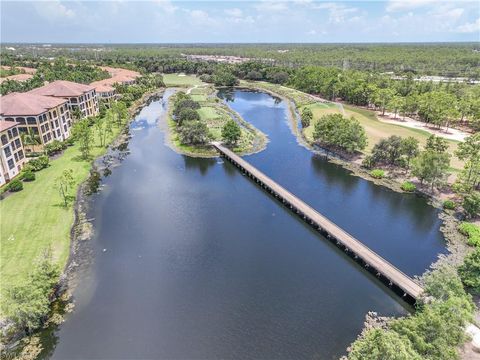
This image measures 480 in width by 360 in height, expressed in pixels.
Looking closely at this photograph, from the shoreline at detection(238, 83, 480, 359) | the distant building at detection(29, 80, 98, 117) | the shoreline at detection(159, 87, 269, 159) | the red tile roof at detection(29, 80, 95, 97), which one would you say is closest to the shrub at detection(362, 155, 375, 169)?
the shoreline at detection(238, 83, 480, 359)

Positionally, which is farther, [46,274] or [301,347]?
[46,274]

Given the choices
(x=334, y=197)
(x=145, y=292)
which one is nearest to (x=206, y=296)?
(x=145, y=292)

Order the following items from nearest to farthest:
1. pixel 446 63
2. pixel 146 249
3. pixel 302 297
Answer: pixel 302 297
pixel 146 249
pixel 446 63

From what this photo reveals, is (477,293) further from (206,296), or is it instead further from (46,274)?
(46,274)

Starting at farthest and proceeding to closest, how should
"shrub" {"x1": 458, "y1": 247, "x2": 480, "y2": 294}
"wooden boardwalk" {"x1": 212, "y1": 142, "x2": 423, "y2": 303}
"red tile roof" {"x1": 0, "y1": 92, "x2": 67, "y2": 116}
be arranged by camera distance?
1. "red tile roof" {"x1": 0, "y1": 92, "x2": 67, "y2": 116}
2. "wooden boardwalk" {"x1": 212, "y1": 142, "x2": 423, "y2": 303}
3. "shrub" {"x1": 458, "y1": 247, "x2": 480, "y2": 294}

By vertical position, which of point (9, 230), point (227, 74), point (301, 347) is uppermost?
point (227, 74)

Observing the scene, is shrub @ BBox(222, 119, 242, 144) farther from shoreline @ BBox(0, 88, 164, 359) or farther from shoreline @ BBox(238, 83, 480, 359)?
shoreline @ BBox(0, 88, 164, 359)

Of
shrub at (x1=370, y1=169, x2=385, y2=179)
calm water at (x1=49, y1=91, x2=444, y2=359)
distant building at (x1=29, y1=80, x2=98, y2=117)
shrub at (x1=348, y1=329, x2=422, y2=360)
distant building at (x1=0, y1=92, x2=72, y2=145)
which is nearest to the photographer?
shrub at (x1=348, y1=329, x2=422, y2=360)

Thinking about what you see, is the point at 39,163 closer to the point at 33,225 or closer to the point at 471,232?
the point at 33,225

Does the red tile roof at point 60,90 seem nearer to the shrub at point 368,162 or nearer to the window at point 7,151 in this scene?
the window at point 7,151
